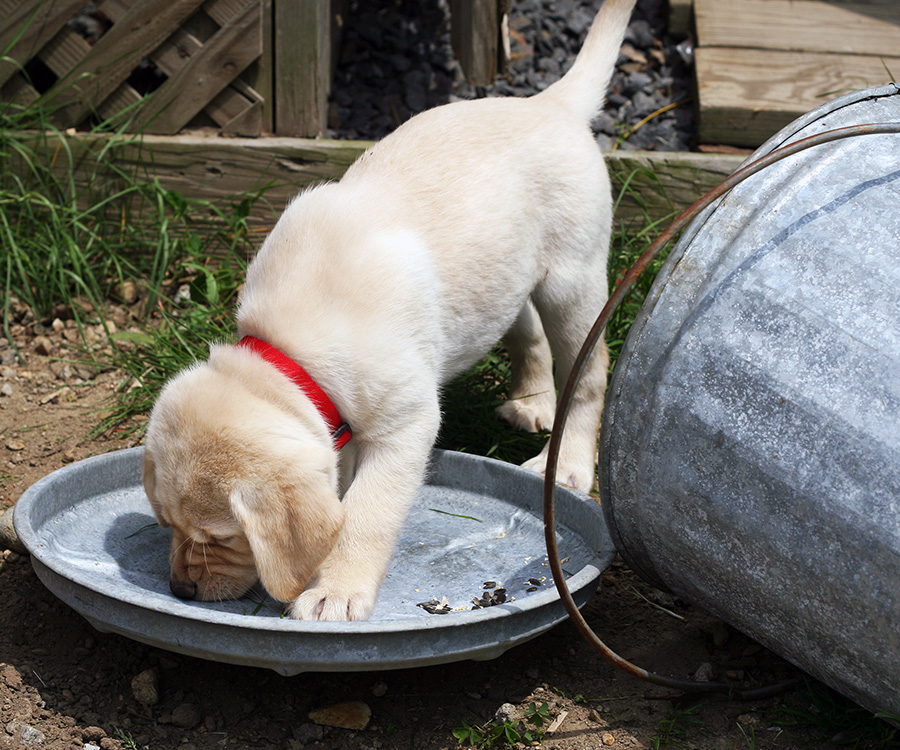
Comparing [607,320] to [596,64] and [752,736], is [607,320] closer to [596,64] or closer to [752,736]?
[752,736]

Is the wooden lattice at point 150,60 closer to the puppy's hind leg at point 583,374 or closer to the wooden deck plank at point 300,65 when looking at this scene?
the wooden deck plank at point 300,65

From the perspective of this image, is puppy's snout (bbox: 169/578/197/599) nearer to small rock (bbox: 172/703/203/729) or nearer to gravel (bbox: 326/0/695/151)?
small rock (bbox: 172/703/203/729)

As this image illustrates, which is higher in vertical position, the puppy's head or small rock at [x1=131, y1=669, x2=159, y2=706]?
the puppy's head

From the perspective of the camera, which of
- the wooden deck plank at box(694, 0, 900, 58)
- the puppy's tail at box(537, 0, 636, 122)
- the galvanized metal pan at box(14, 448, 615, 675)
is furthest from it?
the wooden deck plank at box(694, 0, 900, 58)

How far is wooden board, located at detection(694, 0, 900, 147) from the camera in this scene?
15.1 feet

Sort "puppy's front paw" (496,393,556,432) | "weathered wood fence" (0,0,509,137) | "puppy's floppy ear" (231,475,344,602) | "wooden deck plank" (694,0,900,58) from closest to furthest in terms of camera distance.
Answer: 1. "puppy's floppy ear" (231,475,344,602)
2. "puppy's front paw" (496,393,556,432)
3. "weathered wood fence" (0,0,509,137)
4. "wooden deck plank" (694,0,900,58)

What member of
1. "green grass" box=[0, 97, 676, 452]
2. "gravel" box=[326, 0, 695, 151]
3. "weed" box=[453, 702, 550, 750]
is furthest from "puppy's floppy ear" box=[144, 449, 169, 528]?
"gravel" box=[326, 0, 695, 151]

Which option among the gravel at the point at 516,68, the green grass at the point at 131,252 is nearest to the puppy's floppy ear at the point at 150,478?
the green grass at the point at 131,252

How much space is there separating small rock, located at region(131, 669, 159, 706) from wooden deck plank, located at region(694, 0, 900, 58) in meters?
4.22

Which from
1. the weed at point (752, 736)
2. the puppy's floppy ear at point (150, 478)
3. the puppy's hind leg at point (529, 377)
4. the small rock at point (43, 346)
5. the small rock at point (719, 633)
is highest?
the puppy's floppy ear at point (150, 478)

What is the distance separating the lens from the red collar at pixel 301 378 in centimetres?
241

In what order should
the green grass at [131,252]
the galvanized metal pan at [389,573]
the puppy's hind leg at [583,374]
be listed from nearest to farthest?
the galvanized metal pan at [389,573], the puppy's hind leg at [583,374], the green grass at [131,252]

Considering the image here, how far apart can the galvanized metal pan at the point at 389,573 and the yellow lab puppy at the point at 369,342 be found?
0.59 ft

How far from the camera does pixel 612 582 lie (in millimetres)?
2971
